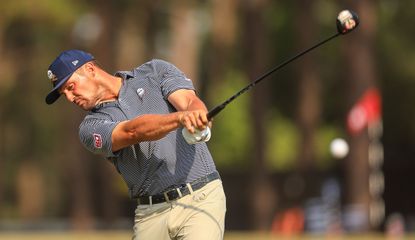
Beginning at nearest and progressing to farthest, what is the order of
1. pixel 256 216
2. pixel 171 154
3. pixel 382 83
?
pixel 171 154, pixel 256 216, pixel 382 83

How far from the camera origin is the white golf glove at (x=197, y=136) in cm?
902

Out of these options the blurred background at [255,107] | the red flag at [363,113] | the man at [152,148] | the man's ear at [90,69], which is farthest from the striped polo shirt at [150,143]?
the red flag at [363,113]

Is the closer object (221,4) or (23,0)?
(23,0)

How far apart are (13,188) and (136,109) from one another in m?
62.3

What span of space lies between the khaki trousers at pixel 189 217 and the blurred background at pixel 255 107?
784 inches

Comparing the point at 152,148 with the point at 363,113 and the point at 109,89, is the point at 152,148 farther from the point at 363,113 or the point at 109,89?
the point at 363,113

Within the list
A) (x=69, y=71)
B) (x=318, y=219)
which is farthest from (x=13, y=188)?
(x=69, y=71)

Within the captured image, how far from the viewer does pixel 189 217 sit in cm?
984

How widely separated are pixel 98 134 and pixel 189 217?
2.92 ft

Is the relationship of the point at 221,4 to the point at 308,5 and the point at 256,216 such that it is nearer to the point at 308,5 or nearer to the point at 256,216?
the point at 308,5

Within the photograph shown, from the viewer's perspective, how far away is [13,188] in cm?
7131

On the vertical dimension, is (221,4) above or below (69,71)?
above

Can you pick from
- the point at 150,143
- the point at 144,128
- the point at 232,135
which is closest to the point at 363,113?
the point at 150,143

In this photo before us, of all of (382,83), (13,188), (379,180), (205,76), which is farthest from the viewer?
(13,188)
